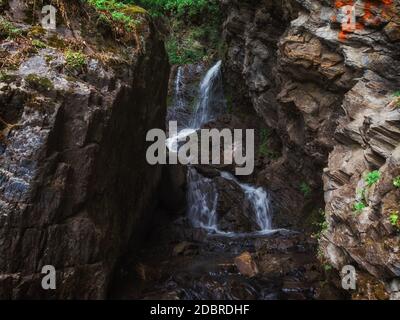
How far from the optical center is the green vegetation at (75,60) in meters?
6.86

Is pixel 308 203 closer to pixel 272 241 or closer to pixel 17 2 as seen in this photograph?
pixel 272 241

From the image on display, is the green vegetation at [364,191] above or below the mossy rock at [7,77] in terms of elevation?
below

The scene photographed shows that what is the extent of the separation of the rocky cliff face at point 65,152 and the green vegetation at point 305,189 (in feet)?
20.4

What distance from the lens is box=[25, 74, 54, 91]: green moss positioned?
6.30 meters

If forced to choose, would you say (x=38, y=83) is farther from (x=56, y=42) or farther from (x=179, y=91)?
(x=179, y=91)

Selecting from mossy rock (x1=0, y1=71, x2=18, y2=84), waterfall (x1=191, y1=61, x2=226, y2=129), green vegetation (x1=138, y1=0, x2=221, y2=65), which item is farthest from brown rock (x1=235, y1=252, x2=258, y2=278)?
green vegetation (x1=138, y1=0, x2=221, y2=65)

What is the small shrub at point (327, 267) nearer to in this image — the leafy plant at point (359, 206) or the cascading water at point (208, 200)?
the leafy plant at point (359, 206)

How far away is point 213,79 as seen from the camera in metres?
18.3

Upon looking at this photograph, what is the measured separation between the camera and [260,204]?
1276 centimetres

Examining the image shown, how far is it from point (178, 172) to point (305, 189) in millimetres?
4232

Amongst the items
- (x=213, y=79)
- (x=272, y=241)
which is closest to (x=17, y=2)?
(x=272, y=241)

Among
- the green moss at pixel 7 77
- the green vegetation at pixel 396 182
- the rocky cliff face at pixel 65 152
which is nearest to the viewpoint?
the green vegetation at pixel 396 182

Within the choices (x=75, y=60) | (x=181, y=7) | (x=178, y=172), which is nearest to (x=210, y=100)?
(x=178, y=172)

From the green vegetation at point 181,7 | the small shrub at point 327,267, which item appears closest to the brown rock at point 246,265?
the small shrub at point 327,267
